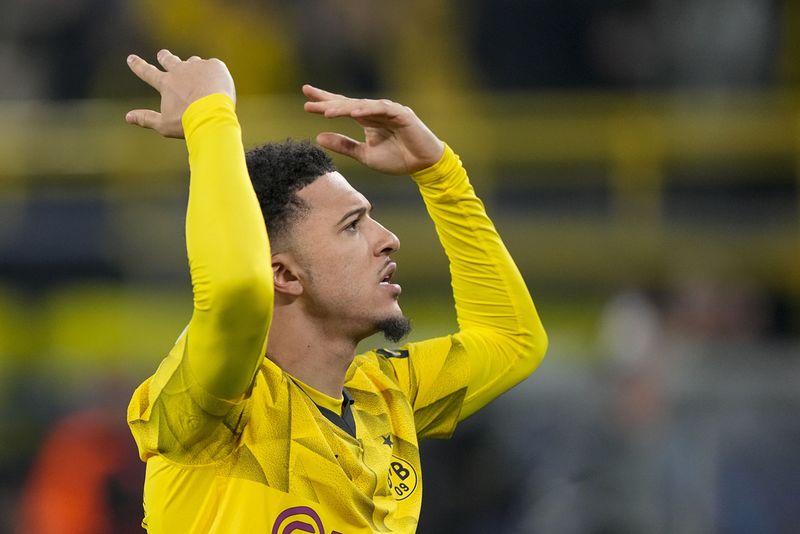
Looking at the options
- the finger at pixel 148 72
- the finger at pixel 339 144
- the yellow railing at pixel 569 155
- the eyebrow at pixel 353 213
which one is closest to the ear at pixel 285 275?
the eyebrow at pixel 353 213

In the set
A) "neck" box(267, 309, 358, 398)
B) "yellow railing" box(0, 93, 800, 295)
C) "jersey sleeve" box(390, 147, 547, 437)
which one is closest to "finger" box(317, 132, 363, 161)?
"jersey sleeve" box(390, 147, 547, 437)

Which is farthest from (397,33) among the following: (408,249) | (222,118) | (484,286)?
(222,118)

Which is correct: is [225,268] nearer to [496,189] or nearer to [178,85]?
[178,85]

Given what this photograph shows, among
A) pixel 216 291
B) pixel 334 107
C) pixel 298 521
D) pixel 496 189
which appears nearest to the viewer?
pixel 216 291

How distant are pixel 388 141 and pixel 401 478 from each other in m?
0.79

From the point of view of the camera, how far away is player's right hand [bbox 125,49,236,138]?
2551 millimetres

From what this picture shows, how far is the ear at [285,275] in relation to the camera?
295 cm

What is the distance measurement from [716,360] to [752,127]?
1.81m

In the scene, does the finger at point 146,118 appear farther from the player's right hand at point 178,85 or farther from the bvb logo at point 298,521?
the bvb logo at point 298,521

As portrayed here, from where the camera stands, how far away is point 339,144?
3.05 m

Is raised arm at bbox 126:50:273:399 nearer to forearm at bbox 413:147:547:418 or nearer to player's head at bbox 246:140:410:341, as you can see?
player's head at bbox 246:140:410:341

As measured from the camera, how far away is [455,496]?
6.55 meters

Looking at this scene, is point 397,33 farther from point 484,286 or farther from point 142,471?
point 484,286

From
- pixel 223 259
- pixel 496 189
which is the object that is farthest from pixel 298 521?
pixel 496 189
